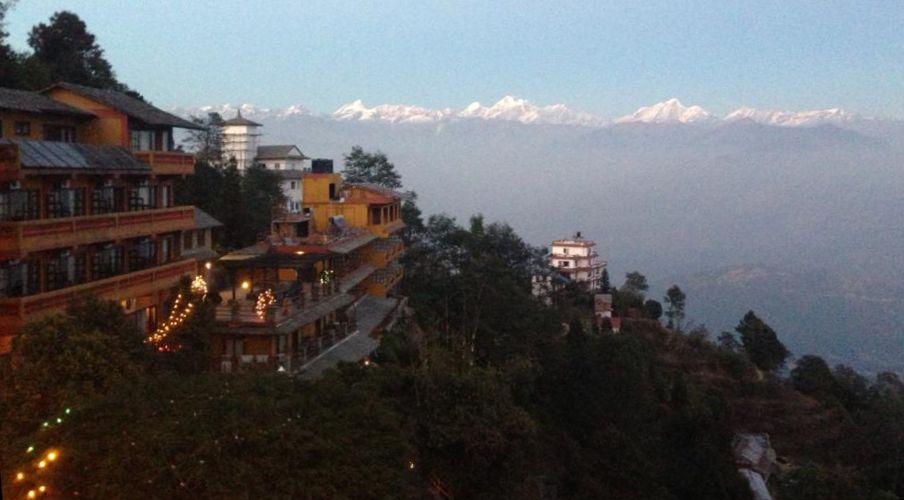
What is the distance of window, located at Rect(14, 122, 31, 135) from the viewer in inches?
805

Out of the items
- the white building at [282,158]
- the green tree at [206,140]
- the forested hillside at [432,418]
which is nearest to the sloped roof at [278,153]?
the white building at [282,158]

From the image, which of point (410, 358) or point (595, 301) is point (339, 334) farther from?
point (595, 301)

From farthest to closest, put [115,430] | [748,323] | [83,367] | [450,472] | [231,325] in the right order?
[748,323]
[231,325]
[450,472]
[83,367]
[115,430]

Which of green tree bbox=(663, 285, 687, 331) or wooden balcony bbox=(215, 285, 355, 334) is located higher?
wooden balcony bbox=(215, 285, 355, 334)

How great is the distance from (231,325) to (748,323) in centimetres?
4297

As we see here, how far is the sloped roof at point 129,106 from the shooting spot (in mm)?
22500

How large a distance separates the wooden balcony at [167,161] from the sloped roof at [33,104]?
1.59 m

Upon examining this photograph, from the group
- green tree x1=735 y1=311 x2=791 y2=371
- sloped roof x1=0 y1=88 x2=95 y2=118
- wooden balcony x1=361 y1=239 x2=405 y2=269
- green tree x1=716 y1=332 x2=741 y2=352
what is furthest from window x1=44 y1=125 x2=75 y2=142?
green tree x1=735 y1=311 x2=791 y2=371

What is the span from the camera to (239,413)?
1295cm

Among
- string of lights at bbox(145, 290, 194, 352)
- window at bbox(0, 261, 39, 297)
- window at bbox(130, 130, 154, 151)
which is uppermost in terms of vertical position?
window at bbox(130, 130, 154, 151)

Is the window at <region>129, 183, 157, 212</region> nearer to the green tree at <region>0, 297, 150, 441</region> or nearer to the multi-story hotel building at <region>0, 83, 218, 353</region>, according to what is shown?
the multi-story hotel building at <region>0, 83, 218, 353</region>

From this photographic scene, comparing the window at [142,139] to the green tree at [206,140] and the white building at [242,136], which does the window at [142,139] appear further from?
the white building at [242,136]

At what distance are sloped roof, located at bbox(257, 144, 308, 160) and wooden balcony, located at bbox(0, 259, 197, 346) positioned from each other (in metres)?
42.2

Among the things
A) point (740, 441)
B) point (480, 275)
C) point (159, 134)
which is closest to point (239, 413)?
point (159, 134)
